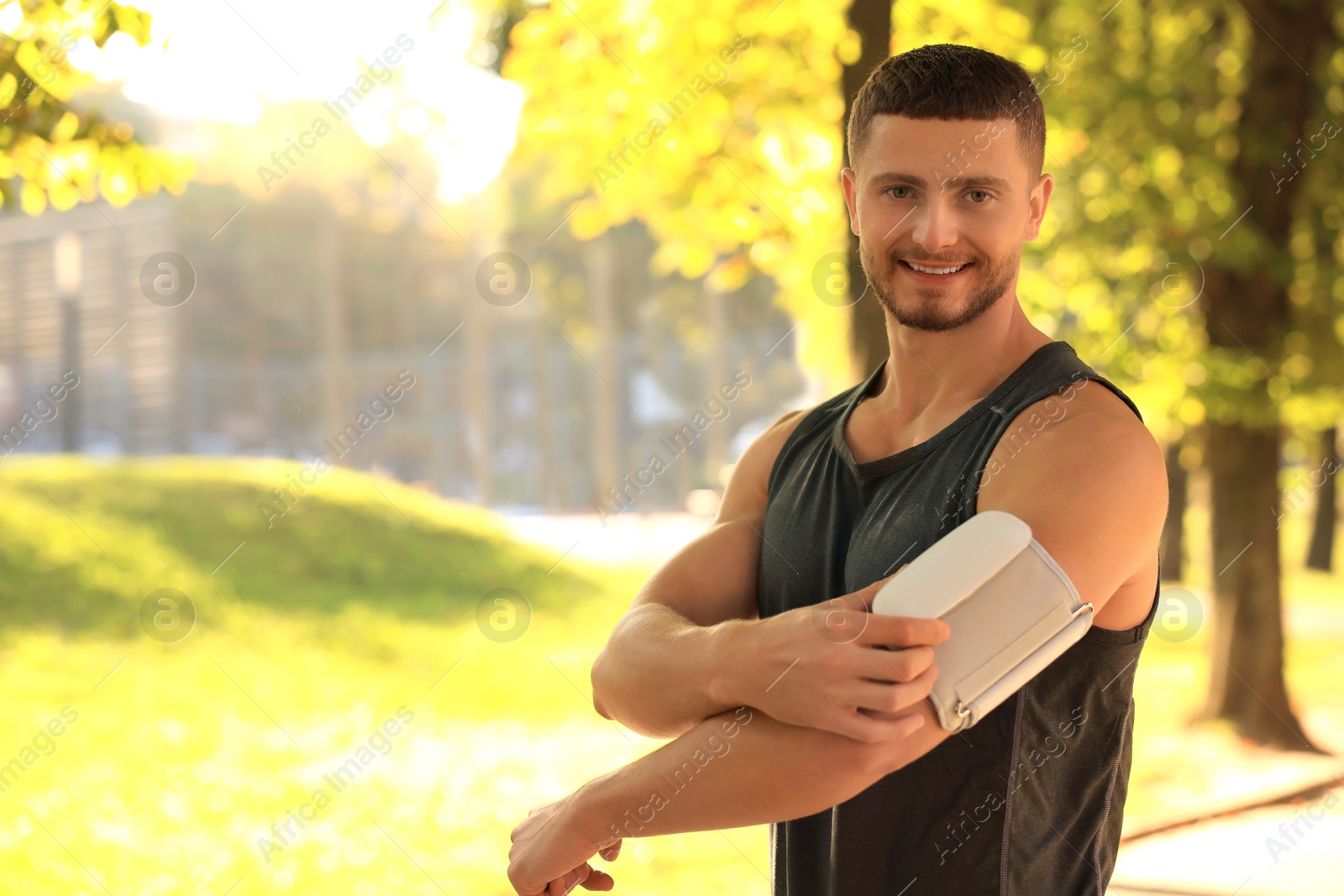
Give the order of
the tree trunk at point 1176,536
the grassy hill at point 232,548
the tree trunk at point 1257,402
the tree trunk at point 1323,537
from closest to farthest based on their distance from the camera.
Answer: the tree trunk at point 1257,402
the grassy hill at point 232,548
the tree trunk at point 1176,536
the tree trunk at point 1323,537

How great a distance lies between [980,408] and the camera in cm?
141

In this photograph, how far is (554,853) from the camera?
4.59 ft

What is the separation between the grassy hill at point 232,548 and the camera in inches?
422

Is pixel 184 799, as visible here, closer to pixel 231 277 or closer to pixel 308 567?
pixel 308 567

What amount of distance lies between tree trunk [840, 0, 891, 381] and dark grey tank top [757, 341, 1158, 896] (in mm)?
2156

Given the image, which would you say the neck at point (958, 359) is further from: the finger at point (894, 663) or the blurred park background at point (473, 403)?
the blurred park background at point (473, 403)

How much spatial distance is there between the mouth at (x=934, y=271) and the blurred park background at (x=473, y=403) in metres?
2.03

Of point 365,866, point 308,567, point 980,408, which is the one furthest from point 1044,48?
point 308,567

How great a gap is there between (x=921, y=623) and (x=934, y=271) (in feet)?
1.67

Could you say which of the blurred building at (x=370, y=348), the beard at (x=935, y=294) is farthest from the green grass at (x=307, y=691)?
the beard at (x=935, y=294)

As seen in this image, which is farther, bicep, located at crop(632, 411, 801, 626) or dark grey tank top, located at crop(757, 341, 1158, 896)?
bicep, located at crop(632, 411, 801, 626)

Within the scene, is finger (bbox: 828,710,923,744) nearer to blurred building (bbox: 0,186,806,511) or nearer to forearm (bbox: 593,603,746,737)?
forearm (bbox: 593,603,746,737)

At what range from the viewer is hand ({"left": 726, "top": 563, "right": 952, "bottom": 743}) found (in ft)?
3.76

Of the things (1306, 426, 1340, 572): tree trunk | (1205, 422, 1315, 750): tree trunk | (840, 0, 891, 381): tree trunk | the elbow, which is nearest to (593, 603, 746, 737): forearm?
the elbow
